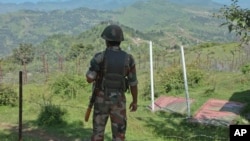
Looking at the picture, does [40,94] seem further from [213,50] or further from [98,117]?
[213,50]

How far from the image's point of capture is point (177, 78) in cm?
1845

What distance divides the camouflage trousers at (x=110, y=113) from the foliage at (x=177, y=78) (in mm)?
11702

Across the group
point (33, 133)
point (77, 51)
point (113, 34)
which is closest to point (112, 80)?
point (113, 34)

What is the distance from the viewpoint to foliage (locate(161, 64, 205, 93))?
59.2 feet

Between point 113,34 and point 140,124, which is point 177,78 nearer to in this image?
point 140,124

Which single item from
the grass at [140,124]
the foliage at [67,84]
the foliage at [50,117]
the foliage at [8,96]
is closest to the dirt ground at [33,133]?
the grass at [140,124]

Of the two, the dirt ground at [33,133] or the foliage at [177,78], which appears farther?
the foliage at [177,78]

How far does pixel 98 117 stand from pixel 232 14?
3.06 m

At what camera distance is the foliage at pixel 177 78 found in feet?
59.2

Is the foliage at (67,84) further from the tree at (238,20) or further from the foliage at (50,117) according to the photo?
the tree at (238,20)

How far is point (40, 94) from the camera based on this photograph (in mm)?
17578

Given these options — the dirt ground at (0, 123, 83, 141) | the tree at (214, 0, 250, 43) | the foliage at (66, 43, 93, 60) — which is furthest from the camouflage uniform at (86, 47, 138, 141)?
the foliage at (66, 43, 93, 60)

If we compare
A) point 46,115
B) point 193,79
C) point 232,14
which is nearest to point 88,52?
point 193,79

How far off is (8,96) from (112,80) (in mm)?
10333
